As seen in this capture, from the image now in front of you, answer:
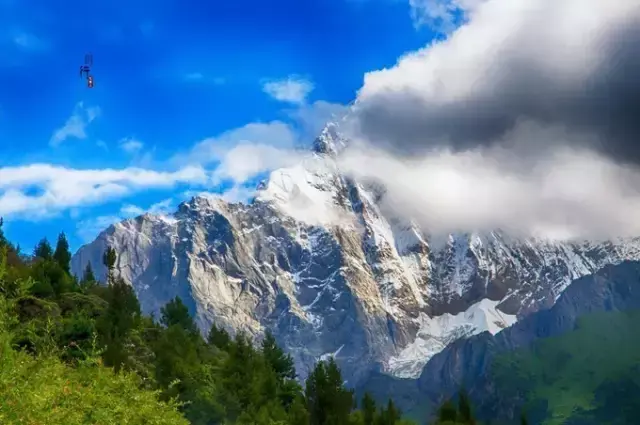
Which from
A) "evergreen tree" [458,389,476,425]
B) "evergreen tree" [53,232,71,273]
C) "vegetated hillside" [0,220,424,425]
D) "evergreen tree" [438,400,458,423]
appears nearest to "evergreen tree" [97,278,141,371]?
"vegetated hillside" [0,220,424,425]

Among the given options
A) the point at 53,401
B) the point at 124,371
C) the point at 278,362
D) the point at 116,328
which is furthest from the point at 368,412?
the point at 53,401

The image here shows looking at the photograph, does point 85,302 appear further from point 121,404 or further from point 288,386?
point 121,404

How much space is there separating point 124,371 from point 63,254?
4896cm

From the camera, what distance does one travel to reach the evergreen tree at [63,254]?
3625 inches

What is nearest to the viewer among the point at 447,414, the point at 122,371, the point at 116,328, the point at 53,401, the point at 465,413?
the point at 53,401

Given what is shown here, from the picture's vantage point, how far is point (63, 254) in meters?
94.7

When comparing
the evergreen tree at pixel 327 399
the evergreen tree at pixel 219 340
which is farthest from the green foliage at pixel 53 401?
the evergreen tree at pixel 219 340

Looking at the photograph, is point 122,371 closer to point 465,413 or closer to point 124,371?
point 124,371

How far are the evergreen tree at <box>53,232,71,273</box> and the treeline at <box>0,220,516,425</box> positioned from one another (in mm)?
180

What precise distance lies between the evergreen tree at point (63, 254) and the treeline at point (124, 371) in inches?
7.1

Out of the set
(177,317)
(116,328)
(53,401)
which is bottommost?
(53,401)

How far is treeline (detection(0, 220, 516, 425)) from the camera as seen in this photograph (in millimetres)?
21531

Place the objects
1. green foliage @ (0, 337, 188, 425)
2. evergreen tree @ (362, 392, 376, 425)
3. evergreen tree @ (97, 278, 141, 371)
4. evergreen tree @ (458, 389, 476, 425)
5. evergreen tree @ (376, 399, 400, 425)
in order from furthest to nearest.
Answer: evergreen tree @ (458, 389, 476, 425) → evergreen tree @ (362, 392, 376, 425) → evergreen tree @ (376, 399, 400, 425) → evergreen tree @ (97, 278, 141, 371) → green foliage @ (0, 337, 188, 425)

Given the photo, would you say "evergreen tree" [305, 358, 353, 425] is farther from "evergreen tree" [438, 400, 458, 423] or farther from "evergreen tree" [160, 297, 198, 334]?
"evergreen tree" [160, 297, 198, 334]
